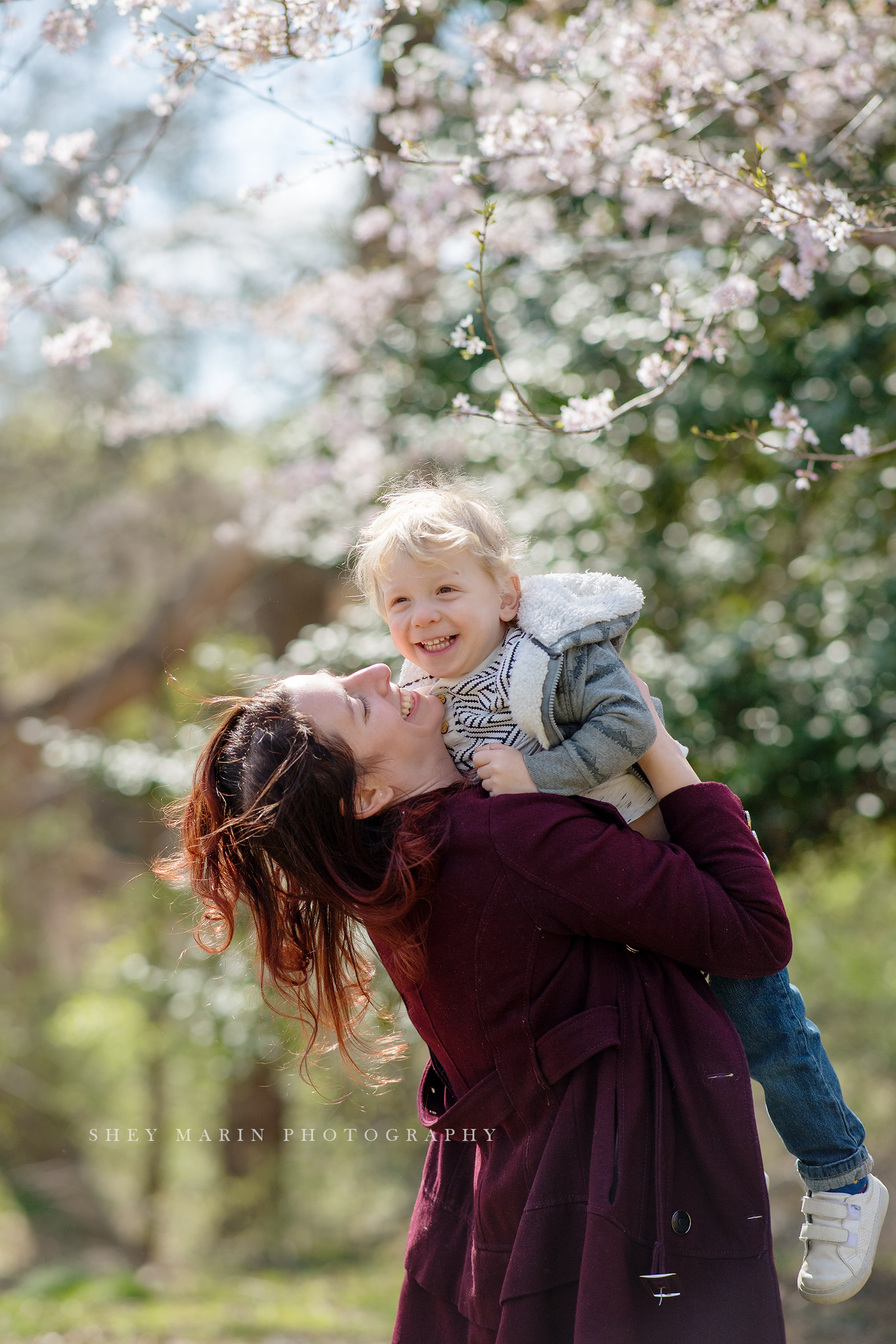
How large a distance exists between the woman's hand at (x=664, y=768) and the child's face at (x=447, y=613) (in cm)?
27

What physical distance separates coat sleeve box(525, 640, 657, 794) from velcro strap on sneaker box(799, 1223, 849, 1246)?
2.47 ft

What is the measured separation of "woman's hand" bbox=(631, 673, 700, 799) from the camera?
4.91 ft

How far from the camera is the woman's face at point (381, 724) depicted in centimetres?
148

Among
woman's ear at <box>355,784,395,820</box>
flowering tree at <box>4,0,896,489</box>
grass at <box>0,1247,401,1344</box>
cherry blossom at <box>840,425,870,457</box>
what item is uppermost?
flowering tree at <box>4,0,896,489</box>

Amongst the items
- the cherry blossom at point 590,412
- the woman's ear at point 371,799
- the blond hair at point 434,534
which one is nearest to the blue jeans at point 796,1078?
the woman's ear at point 371,799

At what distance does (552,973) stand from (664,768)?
1.05 ft

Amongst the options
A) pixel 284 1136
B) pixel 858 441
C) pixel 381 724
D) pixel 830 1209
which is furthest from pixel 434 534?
pixel 284 1136

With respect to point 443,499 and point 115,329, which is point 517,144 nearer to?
point 443,499

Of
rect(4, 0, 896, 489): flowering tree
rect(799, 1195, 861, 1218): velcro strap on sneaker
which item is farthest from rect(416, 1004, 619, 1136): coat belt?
rect(4, 0, 896, 489): flowering tree

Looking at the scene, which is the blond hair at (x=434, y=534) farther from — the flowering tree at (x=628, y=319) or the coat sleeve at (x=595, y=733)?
the flowering tree at (x=628, y=319)

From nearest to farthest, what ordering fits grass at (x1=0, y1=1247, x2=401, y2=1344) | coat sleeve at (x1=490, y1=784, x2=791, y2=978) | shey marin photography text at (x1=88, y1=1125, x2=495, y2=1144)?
coat sleeve at (x1=490, y1=784, x2=791, y2=978) → grass at (x1=0, y1=1247, x2=401, y2=1344) → shey marin photography text at (x1=88, y1=1125, x2=495, y2=1144)

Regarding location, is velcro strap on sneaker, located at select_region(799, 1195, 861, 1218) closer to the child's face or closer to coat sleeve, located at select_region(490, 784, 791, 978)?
coat sleeve, located at select_region(490, 784, 791, 978)

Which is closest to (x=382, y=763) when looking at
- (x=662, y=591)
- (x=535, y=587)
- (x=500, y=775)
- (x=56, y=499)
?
(x=500, y=775)

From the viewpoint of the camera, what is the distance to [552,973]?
1.38 metres
